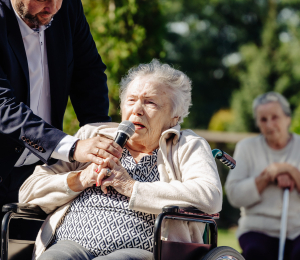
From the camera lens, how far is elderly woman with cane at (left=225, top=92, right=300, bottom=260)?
3426mm

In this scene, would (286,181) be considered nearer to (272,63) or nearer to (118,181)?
(118,181)

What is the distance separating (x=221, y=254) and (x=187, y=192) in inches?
12.5

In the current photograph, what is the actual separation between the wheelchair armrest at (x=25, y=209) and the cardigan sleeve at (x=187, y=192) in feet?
1.81

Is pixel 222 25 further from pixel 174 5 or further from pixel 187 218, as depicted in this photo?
pixel 187 218

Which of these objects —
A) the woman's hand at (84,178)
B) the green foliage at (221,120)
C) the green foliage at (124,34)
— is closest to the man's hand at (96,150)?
the woman's hand at (84,178)

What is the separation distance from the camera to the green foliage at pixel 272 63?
808 inches

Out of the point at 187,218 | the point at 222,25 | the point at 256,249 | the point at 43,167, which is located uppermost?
the point at 222,25

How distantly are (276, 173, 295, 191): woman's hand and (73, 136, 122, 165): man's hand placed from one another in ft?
6.87

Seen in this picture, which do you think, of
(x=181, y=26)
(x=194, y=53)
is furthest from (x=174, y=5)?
(x=194, y=53)

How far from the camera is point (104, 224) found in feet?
6.46

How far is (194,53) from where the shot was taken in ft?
86.9

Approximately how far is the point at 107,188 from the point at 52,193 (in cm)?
30

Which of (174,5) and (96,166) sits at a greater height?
(174,5)

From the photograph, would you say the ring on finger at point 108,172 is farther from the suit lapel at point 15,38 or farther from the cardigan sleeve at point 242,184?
the cardigan sleeve at point 242,184
